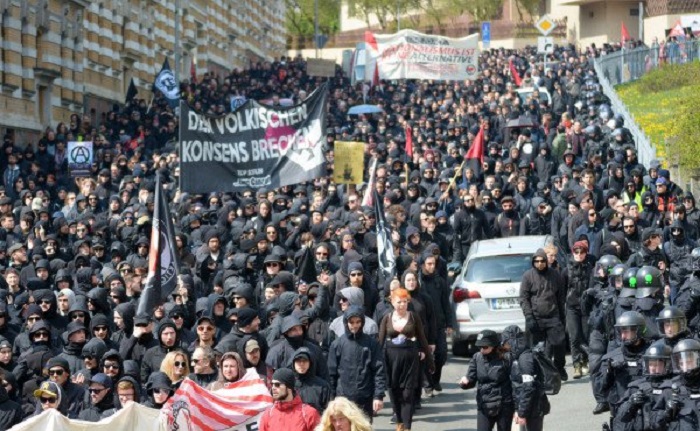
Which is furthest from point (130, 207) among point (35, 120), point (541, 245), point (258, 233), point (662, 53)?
point (662, 53)

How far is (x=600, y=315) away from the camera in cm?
1719

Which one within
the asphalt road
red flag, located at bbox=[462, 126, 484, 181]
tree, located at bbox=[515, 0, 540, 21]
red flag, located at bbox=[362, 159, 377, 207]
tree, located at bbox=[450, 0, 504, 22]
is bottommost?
the asphalt road

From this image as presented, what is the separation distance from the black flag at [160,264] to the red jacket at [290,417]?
4964 mm

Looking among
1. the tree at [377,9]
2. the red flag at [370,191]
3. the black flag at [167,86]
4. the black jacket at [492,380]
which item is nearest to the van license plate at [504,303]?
the red flag at [370,191]

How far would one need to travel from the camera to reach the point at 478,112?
38094mm

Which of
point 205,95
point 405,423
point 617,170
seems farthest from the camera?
point 205,95

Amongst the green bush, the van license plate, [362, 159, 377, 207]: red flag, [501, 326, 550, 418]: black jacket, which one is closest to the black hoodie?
[501, 326, 550, 418]: black jacket

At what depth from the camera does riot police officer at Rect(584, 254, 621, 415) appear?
48.7ft

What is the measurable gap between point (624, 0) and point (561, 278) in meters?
66.7

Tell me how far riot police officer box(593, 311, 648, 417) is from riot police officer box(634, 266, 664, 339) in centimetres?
121

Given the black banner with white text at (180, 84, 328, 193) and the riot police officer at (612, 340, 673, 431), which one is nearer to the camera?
the riot police officer at (612, 340, 673, 431)

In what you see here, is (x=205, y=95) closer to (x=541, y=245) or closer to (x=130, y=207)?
(x=130, y=207)

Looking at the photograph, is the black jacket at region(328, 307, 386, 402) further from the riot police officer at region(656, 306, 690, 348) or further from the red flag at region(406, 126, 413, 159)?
the red flag at region(406, 126, 413, 159)

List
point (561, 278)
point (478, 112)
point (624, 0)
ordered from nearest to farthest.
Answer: point (561, 278) → point (478, 112) → point (624, 0)
